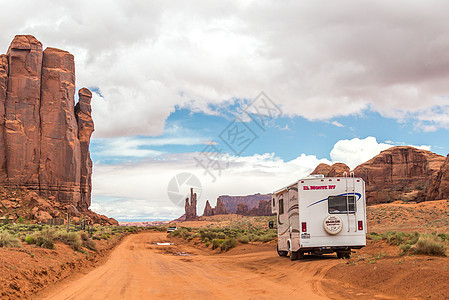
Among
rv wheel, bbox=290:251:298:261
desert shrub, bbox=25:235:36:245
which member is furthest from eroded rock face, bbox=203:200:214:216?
rv wheel, bbox=290:251:298:261

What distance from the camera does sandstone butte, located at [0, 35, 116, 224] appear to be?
7888 centimetres

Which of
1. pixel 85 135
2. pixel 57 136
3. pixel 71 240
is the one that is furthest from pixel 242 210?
pixel 71 240

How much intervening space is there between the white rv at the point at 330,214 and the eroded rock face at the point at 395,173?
91.5 meters

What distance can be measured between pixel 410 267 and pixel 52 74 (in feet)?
287

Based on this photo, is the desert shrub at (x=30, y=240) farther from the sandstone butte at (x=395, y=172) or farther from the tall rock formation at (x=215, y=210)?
the tall rock formation at (x=215, y=210)

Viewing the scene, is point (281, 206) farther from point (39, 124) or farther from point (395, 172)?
point (395, 172)

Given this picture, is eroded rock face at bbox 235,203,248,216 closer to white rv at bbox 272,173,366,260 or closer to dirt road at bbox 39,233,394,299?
white rv at bbox 272,173,366,260

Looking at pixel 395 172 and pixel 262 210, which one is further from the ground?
pixel 395 172

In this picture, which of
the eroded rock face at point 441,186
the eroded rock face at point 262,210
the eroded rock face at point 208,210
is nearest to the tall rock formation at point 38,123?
the eroded rock face at point 441,186

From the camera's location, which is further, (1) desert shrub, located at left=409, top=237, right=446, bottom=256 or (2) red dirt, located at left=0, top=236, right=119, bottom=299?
(1) desert shrub, located at left=409, top=237, right=446, bottom=256

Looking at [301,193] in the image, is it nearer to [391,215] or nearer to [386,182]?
[391,215]

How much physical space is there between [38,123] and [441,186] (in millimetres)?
80014

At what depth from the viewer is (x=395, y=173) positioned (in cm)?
10606

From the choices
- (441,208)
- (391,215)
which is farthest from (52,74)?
(441,208)
